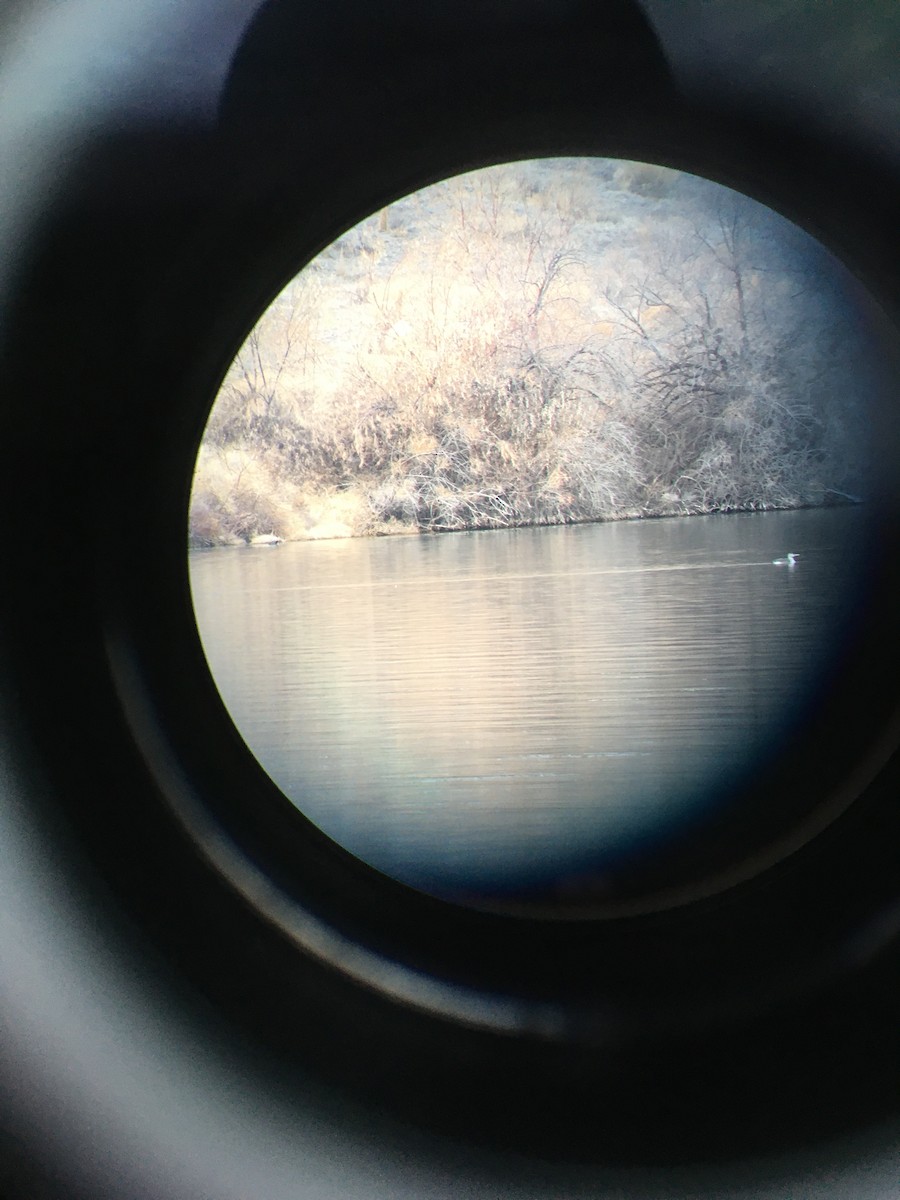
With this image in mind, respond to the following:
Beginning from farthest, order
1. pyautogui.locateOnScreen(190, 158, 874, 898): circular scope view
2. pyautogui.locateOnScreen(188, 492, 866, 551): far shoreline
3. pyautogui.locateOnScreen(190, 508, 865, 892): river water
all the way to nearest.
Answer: pyautogui.locateOnScreen(188, 492, 866, 551): far shoreline, pyautogui.locateOnScreen(190, 158, 874, 898): circular scope view, pyautogui.locateOnScreen(190, 508, 865, 892): river water

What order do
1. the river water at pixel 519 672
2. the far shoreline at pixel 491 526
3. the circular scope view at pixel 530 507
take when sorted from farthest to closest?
the far shoreline at pixel 491 526 → the circular scope view at pixel 530 507 → the river water at pixel 519 672

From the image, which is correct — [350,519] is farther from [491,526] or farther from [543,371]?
[543,371]

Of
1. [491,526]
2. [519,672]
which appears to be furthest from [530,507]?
[519,672]

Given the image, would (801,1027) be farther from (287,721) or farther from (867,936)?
(287,721)

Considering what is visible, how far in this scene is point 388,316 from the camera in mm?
1421

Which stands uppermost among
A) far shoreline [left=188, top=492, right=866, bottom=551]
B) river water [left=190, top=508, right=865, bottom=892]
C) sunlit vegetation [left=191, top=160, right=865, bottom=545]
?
sunlit vegetation [left=191, top=160, right=865, bottom=545]

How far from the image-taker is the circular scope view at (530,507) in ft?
3.29

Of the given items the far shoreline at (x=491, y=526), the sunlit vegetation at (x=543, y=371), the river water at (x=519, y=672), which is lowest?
the river water at (x=519, y=672)

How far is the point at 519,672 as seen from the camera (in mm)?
1258

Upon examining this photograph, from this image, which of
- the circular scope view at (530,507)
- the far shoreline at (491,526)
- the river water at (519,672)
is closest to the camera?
the river water at (519,672)

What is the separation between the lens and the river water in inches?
34.8

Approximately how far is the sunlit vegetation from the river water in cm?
5

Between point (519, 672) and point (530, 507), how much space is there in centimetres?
20

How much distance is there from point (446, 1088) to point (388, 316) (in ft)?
3.73
